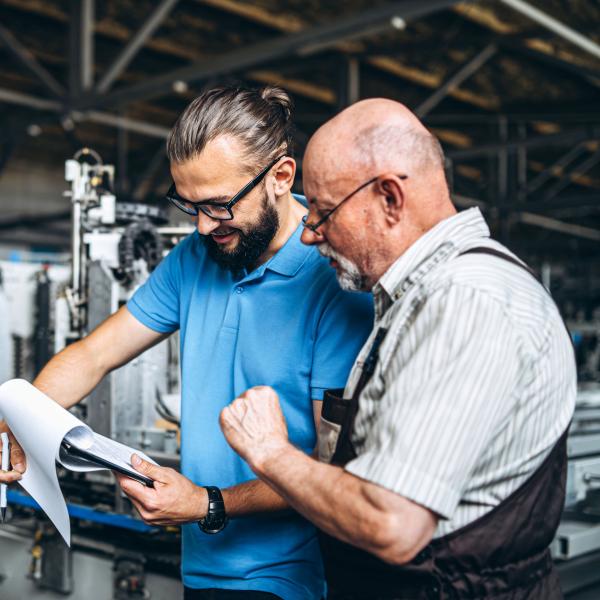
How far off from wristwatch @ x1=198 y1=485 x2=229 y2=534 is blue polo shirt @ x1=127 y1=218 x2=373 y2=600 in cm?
6

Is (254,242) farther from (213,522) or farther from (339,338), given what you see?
(213,522)

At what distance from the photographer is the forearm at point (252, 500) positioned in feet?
4.80

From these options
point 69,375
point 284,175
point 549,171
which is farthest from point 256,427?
point 549,171

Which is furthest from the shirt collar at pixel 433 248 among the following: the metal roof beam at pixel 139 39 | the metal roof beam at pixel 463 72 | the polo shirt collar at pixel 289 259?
the metal roof beam at pixel 463 72

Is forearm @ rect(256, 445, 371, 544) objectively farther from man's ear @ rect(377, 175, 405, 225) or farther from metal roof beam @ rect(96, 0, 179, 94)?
metal roof beam @ rect(96, 0, 179, 94)

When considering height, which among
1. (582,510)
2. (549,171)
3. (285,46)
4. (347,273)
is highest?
(549,171)

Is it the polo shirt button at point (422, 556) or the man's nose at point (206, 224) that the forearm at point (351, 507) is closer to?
the polo shirt button at point (422, 556)

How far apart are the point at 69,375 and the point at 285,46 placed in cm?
317

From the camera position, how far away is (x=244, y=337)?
5.13 feet

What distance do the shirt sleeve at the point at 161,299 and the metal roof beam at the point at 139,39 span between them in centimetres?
310

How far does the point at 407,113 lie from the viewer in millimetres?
1252

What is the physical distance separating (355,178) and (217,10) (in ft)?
15.9

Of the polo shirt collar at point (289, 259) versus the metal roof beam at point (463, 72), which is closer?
the polo shirt collar at point (289, 259)

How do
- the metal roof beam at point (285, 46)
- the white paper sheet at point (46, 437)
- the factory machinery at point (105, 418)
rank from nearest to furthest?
the white paper sheet at point (46, 437)
the factory machinery at point (105, 418)
the metal roof beam at point (285, 46)
